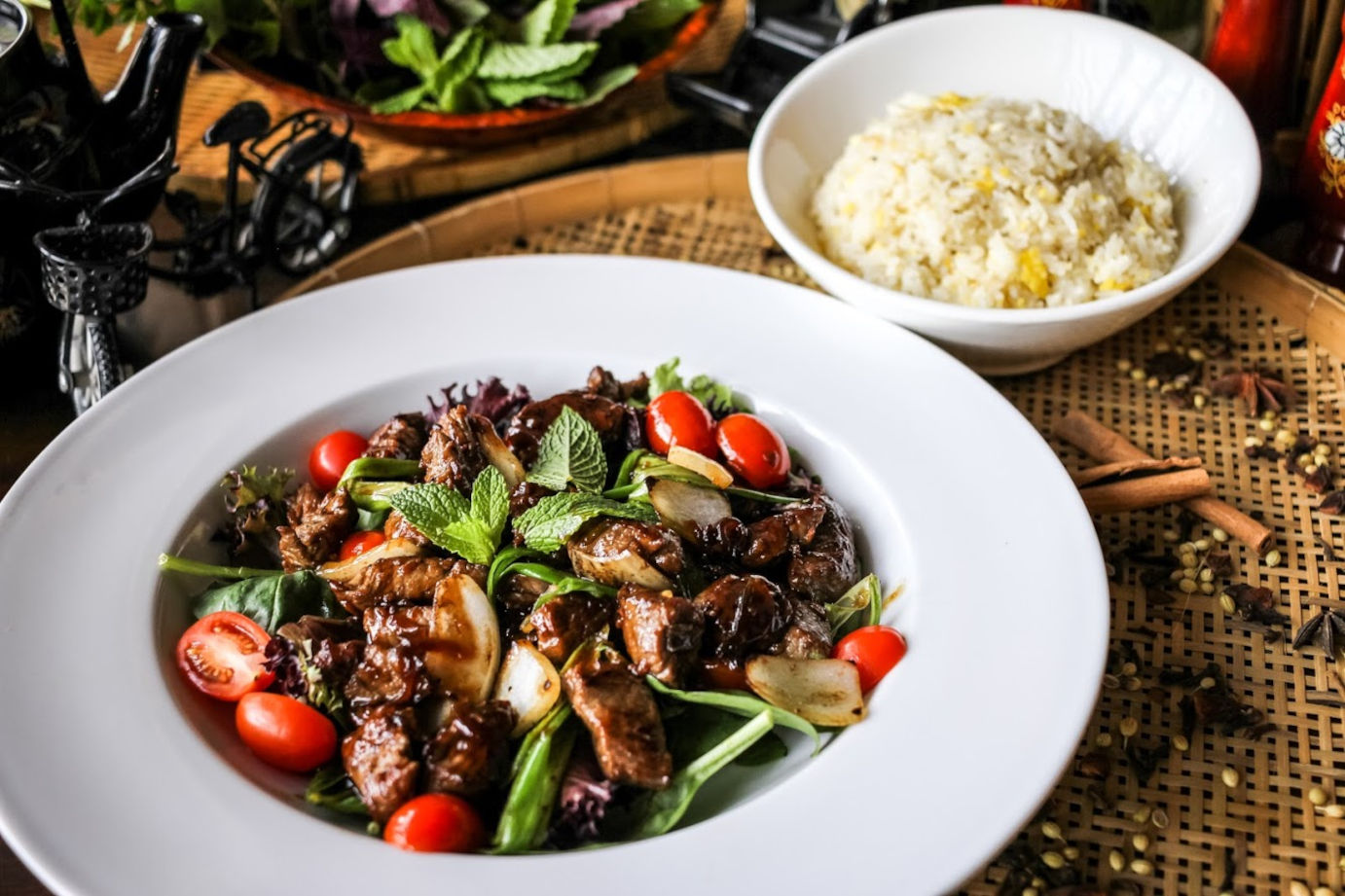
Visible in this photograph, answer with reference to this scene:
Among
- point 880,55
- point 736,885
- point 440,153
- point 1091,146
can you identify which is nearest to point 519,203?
point 440,153

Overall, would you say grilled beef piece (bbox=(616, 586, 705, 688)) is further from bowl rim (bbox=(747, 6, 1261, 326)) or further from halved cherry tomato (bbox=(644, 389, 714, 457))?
bowl rim (bbox=(747, 6, 1261, 326))

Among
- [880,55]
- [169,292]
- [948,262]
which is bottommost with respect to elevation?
[169,292]

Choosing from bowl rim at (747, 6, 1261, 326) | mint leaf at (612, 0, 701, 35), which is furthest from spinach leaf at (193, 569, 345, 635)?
mint leaf at (612, 0, 701, 35)

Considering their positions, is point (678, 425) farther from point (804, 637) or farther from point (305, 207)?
point (305, 207)

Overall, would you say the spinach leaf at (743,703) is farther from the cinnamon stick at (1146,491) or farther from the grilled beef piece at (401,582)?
the cinnamon stick at (1146,491)

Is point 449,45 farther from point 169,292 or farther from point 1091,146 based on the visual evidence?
point 1091,146

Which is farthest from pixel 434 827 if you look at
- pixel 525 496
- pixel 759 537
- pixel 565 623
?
pixel 759 537

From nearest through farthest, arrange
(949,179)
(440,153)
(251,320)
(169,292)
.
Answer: (251,320) → (949,179) → (169,292) → (440,153)
